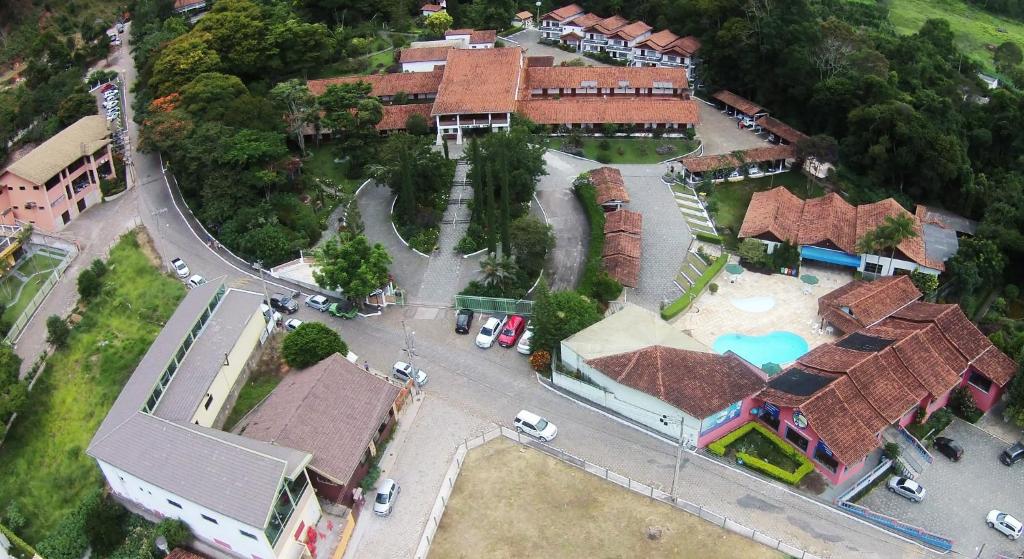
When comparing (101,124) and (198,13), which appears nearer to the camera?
(101,124)

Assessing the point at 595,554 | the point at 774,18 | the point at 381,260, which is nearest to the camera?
the point at 595,554

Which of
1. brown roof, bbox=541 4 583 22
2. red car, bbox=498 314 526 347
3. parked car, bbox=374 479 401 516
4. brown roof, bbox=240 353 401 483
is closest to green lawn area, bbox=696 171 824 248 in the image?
red car, bbox=498 314 526 347

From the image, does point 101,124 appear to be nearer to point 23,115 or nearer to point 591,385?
Result: point 23,115

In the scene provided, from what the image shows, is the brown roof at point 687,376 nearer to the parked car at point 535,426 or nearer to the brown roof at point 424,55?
the parked car at point 535,426

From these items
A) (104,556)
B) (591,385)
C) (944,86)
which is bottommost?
(104,556)

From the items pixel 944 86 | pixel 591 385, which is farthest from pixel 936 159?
pixel 591 385

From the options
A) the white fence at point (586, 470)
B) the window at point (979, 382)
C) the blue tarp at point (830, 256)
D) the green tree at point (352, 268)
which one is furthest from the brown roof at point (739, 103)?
the white fence at point (586, 470)

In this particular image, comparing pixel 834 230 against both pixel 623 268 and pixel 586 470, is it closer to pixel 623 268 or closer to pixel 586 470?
pixel 623 268

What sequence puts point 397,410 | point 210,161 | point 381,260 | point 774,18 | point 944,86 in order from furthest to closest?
point 774,18, point 944,86, point 210,161, point 381,260, point 397,410
